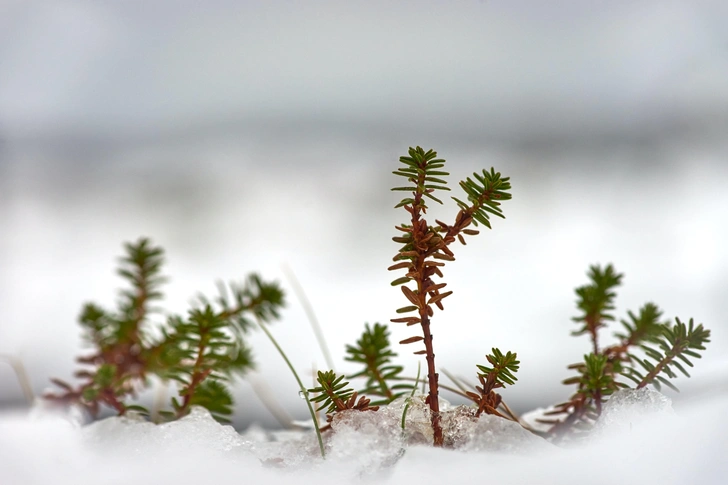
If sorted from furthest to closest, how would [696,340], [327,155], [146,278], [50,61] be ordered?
[327,155] → [50,61] → [146,278] → [696,340]

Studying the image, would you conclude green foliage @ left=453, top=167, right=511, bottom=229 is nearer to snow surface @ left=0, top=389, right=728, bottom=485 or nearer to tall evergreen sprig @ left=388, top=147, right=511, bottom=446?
tall evergreen sprig @ left=388, top=147, right=511, bottom=446

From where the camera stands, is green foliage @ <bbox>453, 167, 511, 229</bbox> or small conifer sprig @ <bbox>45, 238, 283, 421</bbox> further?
small conifer sprig @ <bbox>45, 238, 283, 421</bbox>

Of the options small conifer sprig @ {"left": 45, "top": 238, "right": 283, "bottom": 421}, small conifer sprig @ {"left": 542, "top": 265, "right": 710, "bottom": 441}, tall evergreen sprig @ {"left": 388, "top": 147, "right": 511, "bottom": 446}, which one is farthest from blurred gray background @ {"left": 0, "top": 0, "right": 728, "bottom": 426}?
tall evergreen sprig @ {"left": 388, "top": 147, "right": 511, "bottom": 446}

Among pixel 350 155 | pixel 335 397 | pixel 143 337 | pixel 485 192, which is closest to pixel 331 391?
pixel 335 397

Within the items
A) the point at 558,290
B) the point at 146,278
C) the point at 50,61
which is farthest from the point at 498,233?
the point at 50,61

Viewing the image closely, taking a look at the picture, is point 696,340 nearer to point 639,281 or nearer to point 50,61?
point 639,281
